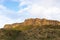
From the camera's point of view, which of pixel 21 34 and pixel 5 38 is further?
pixel 21 34

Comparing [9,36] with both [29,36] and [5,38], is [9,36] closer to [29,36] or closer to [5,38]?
[5,38]

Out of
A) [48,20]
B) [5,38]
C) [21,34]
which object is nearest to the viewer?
[5,38]

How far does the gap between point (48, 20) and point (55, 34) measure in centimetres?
5905

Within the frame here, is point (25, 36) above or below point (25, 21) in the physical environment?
below

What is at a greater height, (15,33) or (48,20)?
(48,20)

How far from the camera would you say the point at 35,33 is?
186ft

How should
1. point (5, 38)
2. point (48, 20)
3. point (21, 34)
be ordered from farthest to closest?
point (48, 20), point (21, 34), point (5, 38)

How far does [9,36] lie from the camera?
55.4 m

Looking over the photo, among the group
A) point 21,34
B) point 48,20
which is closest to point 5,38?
point 21,34

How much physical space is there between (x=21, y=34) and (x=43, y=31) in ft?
24.0

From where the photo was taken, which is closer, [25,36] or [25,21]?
[25,36]

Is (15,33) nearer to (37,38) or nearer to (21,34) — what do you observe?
(21,34)

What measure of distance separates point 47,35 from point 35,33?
397 cm

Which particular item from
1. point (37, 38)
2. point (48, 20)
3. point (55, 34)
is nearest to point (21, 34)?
point (37, 38)
